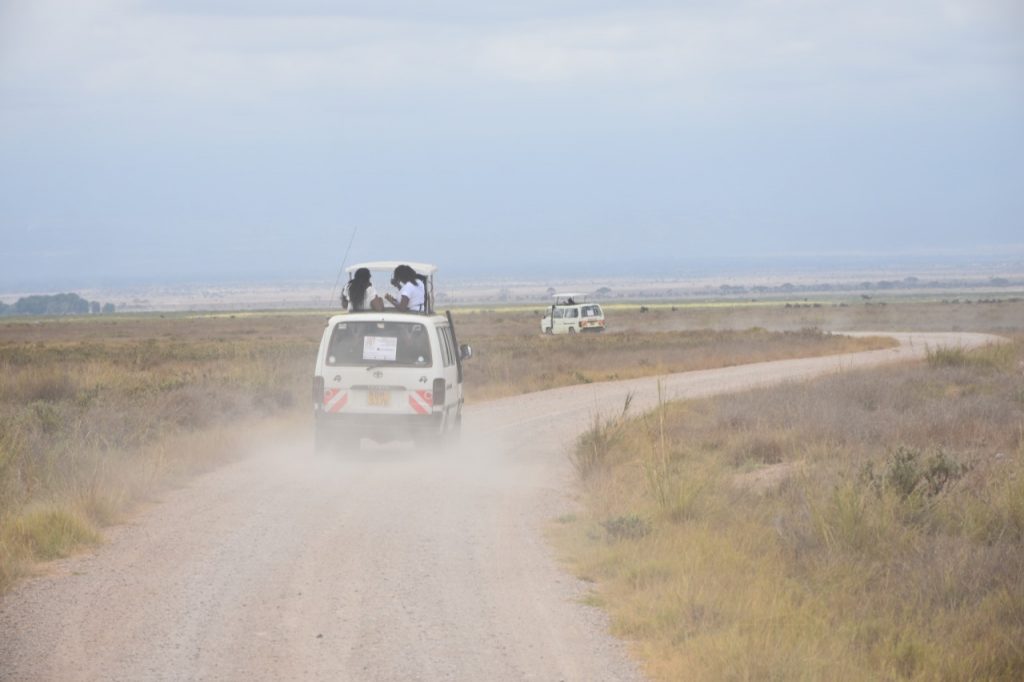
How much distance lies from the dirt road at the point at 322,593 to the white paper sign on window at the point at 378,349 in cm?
214

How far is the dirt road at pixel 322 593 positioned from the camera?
7.62 meters

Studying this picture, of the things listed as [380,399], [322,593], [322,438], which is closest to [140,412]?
[322,438]

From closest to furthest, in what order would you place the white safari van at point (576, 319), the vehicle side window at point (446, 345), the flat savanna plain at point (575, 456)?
1. the flat savanna plain at point (575, 456)
2. the vehicle side window at point (446, 345)
3. the white safari van at point (576, 319)

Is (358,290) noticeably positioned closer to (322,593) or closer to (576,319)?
(322,593)

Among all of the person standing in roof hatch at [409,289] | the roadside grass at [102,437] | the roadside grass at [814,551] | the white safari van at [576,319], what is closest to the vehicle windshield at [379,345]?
the person standing in roof hatch at [409,289]

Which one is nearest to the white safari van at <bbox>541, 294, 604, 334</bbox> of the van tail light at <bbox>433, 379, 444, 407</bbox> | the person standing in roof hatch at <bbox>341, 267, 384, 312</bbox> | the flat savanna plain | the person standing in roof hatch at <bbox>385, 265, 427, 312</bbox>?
the flat savanna plain

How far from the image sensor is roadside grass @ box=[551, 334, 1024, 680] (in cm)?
773

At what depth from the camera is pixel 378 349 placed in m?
17.5

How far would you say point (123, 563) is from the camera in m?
10.6

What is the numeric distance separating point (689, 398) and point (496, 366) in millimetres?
13054

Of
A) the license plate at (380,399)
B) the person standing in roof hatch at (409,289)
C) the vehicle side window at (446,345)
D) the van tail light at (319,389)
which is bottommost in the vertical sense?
the license plate at (380,399)

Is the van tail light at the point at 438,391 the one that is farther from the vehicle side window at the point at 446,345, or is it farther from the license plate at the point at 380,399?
the license plate at the point at 380,399

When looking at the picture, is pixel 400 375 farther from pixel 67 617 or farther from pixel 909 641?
pixel 909 641

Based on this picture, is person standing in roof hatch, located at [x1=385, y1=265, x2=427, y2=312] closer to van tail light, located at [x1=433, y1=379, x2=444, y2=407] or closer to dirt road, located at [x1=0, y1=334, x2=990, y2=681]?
van tail light, located at [x1=433, y1=379, x2=444, y2=407]
